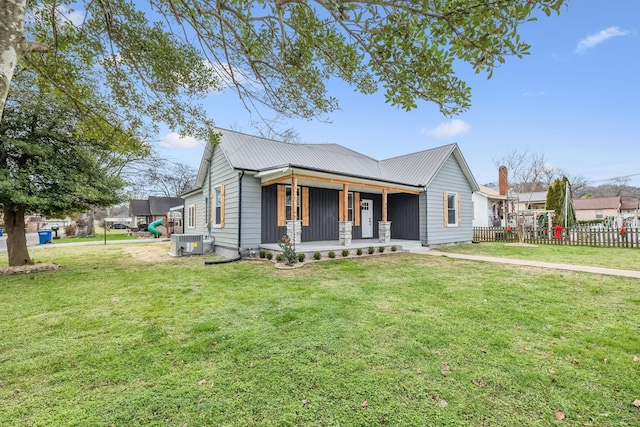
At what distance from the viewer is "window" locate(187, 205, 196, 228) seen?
1527 centimetres

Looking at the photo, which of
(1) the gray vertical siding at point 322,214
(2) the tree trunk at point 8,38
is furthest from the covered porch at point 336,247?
(2) the tree trunk at point 8,38

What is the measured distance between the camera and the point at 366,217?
44.6ft

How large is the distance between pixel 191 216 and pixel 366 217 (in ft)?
32.4

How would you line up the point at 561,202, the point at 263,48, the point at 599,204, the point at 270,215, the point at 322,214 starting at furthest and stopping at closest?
1. the point at 599,204
2. the point at 561,202
3. the point at 322,214
4. the point at 270,215
5. the point at 263,48

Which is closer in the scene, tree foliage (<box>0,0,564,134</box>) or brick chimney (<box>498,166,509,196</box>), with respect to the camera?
tree foliage (<box>0,0,564,134</box>)

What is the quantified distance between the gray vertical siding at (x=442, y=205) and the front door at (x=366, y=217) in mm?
2695

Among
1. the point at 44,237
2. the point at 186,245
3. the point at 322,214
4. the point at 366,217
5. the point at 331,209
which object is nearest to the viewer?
the point at 186,245

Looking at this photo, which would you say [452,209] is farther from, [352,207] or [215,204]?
[215,204]

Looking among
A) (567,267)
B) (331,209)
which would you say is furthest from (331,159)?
(567,267)

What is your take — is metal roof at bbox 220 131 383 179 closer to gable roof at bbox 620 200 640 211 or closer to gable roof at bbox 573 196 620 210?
gable roof at bbox 573 196 620 210

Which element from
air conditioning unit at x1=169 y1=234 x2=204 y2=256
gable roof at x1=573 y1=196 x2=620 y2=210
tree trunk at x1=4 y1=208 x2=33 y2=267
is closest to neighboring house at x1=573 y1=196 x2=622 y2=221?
gable roof at x1=573 y1=196 x2=620 y2=210

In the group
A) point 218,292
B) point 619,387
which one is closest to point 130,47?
point 218,292

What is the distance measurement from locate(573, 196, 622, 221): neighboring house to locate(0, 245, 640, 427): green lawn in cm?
4647

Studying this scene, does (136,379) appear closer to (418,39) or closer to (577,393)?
(577,393)
